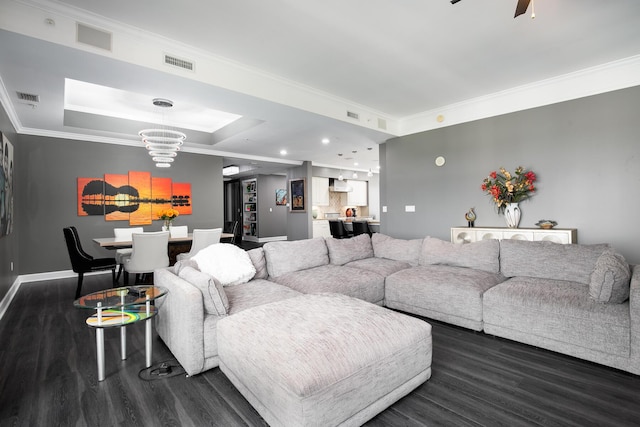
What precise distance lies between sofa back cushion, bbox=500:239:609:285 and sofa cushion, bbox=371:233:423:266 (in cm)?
103

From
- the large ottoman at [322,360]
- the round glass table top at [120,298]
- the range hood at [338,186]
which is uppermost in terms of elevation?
the range hood at [338,186]

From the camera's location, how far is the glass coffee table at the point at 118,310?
2.11m

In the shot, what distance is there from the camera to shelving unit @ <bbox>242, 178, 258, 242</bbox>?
11852 millimetres

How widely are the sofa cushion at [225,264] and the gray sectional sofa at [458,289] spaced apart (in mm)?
56

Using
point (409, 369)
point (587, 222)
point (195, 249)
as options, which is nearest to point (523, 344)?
point (409, 369)

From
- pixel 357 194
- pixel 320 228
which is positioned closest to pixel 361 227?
pixel 320 228

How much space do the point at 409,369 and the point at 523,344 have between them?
146 centimetres

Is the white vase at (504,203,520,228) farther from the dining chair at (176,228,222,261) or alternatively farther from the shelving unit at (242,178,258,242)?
the shelving unit at (242,178,258,242)

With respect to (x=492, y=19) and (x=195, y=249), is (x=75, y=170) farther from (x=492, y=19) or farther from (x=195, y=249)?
(x=492, y=19)

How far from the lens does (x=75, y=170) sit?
233 inches

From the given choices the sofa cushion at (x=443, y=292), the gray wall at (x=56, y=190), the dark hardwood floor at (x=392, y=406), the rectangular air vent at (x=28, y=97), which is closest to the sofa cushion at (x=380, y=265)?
the sofa cushion at (x=443, y=292)

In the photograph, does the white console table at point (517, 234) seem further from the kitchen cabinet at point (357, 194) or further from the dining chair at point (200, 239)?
the kitchen cabinet at point (357, 194)

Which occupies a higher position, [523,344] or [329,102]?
[329,102]

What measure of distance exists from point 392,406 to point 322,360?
662mm
